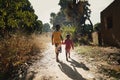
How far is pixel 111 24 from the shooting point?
21297mm

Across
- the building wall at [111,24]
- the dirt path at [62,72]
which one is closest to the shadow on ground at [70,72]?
the dirt path at [62,72]

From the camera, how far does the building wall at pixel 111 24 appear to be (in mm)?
18781

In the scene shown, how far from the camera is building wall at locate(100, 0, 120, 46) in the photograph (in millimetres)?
18781

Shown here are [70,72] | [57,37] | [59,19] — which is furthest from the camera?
[59,19]

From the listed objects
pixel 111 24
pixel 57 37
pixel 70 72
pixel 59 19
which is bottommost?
pixel 70 72

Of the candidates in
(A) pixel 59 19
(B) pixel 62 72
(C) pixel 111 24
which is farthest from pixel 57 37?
(A) pixel 59 19

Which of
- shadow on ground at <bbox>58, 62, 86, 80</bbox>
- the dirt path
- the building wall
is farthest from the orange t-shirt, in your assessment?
the building wall

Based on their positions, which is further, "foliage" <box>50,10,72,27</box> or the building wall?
"foliage" <box>50,10,72,27</box>

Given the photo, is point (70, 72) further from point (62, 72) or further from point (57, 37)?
point (57, 37)

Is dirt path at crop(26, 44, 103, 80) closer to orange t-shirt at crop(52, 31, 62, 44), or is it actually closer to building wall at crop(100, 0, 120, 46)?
orange t-shirt at crop(52, 31, 62, 44)

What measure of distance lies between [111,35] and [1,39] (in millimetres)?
11847

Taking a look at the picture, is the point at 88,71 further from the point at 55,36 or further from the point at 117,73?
the point at 55,36

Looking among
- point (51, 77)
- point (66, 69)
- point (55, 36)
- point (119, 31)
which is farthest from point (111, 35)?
point (51, 77)

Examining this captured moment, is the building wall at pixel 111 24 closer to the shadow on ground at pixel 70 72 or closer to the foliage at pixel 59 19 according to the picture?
the shadow on ground at pixel 70 72
